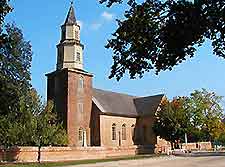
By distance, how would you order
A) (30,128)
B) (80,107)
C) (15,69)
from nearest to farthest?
(30,128) < (15,69) < (80,107)

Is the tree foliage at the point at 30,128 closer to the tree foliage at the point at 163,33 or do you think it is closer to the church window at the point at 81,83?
the church window at the point at 81,83

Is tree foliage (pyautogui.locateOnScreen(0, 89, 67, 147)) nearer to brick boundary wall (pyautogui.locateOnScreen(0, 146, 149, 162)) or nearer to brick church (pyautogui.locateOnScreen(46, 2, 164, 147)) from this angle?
brick boundary wall (pyautogui.locateOnScreen(0, 146, 149, 162))

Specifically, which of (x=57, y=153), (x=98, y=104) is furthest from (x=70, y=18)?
(x=57, y=153)

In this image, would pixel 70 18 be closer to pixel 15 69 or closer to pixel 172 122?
pixel 15 69

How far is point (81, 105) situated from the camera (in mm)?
59094

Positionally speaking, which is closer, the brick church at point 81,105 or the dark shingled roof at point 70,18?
the brick church at point 81,105

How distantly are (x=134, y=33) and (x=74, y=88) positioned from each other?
159 ft

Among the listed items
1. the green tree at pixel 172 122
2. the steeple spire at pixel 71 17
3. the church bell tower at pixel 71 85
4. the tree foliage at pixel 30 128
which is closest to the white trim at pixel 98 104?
the church bell tower at pixel 71 85

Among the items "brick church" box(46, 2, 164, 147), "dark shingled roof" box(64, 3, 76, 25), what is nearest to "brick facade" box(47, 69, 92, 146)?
"brick church" box(46, 2, 164, 147)

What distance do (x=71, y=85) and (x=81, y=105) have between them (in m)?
3.73

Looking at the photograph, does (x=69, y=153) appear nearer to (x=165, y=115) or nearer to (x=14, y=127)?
(x=14, y=127)

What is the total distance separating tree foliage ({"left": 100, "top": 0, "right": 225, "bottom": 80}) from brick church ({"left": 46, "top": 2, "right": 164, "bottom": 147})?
153 ft

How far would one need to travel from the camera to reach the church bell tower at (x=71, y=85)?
186 ft

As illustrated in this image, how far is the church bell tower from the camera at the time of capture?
186ft
